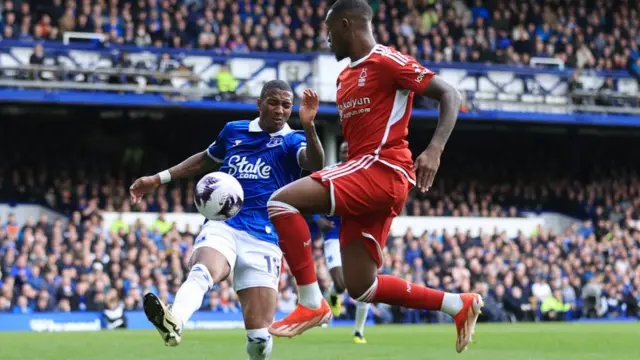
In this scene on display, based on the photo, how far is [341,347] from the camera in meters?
13.5

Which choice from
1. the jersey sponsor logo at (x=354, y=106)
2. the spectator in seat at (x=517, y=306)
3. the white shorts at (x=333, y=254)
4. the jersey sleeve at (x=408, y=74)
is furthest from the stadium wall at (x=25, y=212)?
the jersey sleeve at (x=408, y=74)

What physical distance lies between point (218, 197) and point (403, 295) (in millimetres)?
1531

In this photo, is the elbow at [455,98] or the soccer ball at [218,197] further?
the soccer ball at [218,197]

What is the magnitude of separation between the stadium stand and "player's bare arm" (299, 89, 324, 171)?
1361 centimetres

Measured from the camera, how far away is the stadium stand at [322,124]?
2264cm

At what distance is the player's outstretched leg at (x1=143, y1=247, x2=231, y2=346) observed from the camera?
7348mm

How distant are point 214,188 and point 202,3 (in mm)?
21264

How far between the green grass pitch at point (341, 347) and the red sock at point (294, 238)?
337 cm

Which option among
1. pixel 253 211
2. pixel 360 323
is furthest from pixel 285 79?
pixel 253 211

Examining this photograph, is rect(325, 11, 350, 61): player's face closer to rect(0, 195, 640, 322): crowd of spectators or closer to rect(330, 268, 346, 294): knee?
rect(330, 268, 346, 294): knee

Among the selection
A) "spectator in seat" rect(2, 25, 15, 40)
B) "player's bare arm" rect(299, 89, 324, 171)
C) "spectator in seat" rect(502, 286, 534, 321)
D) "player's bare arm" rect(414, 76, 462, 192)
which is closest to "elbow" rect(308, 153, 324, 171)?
"player's bare arm" rect(299, 89, 324, 171)

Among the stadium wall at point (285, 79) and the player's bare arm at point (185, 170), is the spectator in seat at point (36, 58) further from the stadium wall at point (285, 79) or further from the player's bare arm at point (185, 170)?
the player's bare arm at point (185, 170)

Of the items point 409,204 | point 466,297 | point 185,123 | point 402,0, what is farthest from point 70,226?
point 466,297

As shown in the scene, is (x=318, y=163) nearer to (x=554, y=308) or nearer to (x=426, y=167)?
(x=426, y=167)
